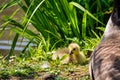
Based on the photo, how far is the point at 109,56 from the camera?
2740mm

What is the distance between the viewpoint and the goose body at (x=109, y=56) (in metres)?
2.54

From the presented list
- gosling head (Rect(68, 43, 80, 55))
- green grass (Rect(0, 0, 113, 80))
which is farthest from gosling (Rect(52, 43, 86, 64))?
green grass (Rect(0, 0, 113, 80))

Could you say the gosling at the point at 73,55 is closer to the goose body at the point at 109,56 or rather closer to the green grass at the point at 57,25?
the green grass at the point at 57,25

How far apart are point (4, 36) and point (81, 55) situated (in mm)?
2316

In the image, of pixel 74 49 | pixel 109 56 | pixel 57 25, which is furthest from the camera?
pixel 57 25

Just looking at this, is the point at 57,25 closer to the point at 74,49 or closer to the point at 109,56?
the point at 74,49

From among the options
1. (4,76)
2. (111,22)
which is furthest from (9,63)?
(111,22)

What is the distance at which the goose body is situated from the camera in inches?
100

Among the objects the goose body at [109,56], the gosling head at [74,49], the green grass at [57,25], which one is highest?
the green grass at [57,25]

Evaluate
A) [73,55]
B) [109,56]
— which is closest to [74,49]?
[73,55]

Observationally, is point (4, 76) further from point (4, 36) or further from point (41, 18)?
point (4, 36)

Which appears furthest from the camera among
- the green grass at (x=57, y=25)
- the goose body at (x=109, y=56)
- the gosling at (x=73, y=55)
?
the green grass at (x=57, y=25)

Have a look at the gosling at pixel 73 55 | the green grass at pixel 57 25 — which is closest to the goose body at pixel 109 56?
the gosling at pixel 73 55

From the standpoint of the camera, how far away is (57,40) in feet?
17.2
